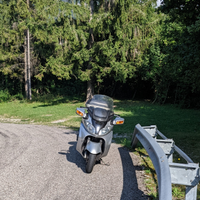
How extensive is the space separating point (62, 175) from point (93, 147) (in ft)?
2.71

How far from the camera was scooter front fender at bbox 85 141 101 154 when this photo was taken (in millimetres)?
5144

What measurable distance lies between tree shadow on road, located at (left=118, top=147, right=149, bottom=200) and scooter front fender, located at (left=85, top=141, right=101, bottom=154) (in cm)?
76

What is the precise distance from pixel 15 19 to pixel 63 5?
1366cm

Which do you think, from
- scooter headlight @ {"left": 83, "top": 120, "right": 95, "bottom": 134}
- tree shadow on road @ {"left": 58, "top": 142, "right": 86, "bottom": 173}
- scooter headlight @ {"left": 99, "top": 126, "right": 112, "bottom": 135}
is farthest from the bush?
scooter headlight @ {"left": 99, "top": 126, "right": 112, "bottom": 135}

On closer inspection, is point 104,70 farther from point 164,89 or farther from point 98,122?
point 98,122

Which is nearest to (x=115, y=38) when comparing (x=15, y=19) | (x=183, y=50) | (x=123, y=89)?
(x=123, y=89)

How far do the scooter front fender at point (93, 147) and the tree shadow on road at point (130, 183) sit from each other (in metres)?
0.76

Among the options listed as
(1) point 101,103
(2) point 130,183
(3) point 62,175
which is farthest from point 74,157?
(2) point 130,183

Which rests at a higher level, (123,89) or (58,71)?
(58,71)

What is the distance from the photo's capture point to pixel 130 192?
4.32m

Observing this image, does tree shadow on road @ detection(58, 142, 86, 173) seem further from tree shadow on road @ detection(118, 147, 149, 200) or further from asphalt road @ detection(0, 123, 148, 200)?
tree shadow on road @ detection(118, 147, 149, 200)

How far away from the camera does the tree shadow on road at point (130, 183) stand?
163 inches

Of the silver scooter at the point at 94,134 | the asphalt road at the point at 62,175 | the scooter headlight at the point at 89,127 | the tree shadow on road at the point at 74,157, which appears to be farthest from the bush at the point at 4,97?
the scooter headlight at the point at 89,127

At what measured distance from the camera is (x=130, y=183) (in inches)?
186
